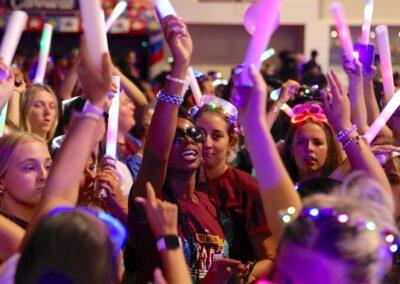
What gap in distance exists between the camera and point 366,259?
1.98 meters

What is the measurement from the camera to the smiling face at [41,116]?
185 inches

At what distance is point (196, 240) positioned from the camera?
299 centimetres

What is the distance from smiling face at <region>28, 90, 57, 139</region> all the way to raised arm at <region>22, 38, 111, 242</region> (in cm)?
254

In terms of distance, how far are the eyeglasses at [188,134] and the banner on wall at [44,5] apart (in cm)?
951

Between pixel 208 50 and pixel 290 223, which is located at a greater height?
pixel 208 50

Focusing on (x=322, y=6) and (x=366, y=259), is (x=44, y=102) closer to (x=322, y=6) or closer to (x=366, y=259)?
(x=366, y=259)

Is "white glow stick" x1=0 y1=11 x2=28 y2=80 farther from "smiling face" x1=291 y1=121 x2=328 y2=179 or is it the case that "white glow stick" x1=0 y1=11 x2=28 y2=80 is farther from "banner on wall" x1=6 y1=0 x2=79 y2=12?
"banner on wall" x1=6 y1=0 x2=79 y2=12

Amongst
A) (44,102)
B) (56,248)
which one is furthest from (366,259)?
(44,102)

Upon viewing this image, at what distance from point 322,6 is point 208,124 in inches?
365

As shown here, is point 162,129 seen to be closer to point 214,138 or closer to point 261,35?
point 261,35

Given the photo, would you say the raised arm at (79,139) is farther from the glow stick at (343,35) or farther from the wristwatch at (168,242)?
the glow stick at (343,35)

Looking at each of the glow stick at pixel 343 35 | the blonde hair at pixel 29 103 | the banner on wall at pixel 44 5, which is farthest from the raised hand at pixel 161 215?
the banner on wall at pixel 44 5

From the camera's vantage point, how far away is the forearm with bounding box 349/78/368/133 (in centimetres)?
334

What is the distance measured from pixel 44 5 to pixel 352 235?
35.7 ft
